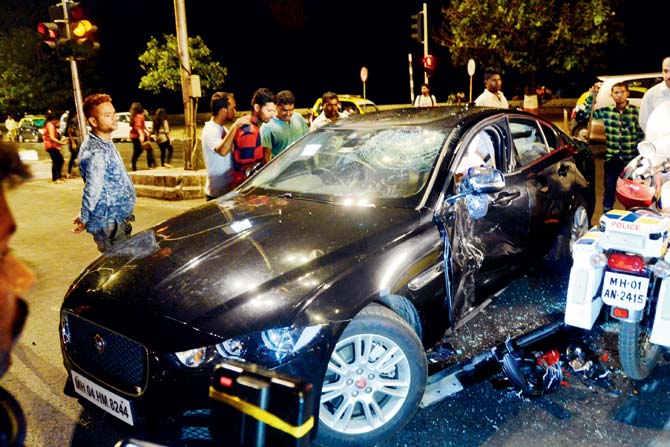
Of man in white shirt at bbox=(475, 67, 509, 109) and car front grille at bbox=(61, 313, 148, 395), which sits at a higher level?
man in white shirt at bbox=(475, 67, 509, 109)

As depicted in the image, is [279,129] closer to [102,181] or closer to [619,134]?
[102,181]

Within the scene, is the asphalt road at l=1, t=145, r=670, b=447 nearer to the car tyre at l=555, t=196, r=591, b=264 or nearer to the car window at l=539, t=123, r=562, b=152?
the car tyre at l=555, t=196, r=591, b=264

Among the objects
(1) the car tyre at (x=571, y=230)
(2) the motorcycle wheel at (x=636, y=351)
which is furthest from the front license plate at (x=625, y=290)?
(1) the car tyre at (x=571, y=230)

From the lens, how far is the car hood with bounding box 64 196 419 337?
253 centimetres

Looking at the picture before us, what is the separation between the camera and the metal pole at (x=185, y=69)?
1049cm

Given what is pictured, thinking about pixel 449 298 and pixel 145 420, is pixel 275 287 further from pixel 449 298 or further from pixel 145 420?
pixel 449 298

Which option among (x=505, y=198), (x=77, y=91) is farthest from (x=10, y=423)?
(x=77, y=91)

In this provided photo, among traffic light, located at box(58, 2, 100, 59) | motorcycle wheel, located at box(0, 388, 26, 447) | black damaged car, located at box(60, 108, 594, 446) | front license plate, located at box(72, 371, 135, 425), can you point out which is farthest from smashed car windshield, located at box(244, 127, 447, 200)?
traffic light, located at box(58, 2, 100, 59)

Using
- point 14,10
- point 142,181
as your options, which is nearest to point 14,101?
point 14,10

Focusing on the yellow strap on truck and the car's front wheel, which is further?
the car's front wheel

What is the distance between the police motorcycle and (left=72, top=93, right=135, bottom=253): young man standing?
3090 millimetres

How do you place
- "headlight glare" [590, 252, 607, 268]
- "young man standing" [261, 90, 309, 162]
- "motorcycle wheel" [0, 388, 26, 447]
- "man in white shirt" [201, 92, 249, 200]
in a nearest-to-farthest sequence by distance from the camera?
1. "motorcycle wheel" [0, 388, 26, 447]
2. "headlight glare" [590, 252, 607, 268]
3. "man in white shirt" [201, 92, 249, 200]
4. "young man standing" [261, 90, 309, 162]

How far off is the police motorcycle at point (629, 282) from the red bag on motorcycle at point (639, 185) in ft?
1.46

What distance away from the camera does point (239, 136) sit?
555cm
